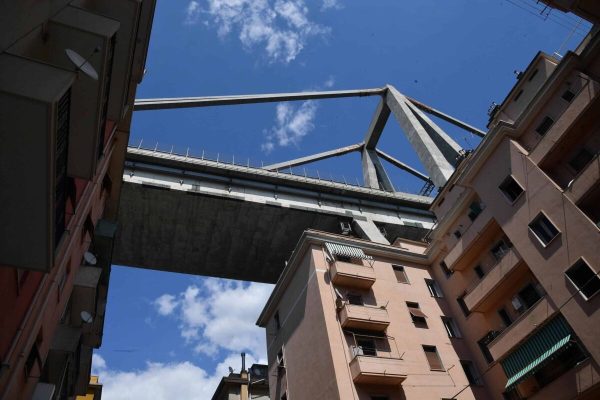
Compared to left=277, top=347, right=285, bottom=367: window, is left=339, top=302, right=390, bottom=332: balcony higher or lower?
lower

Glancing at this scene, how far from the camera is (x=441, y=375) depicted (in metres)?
20.1

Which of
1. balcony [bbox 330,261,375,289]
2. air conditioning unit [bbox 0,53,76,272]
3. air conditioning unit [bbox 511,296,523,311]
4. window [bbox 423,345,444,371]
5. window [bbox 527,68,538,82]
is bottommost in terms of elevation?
air conditioning unit [bbox 0,53,76,272]

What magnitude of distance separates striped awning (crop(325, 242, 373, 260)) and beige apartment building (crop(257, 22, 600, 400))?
8 centimetres

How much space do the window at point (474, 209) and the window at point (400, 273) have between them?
5.27m

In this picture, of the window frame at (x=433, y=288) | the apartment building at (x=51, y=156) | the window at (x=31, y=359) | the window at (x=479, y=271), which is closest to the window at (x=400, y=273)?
the window frame at (x=433, y=288)

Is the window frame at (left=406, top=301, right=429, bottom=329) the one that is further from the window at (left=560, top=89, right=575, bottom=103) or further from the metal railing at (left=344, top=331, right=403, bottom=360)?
the window at (left=560, top=89, right=575, bottom=103)

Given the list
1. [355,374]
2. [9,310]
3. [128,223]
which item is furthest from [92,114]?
[128,223]

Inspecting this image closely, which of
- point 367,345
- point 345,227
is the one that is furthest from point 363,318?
point 345,227

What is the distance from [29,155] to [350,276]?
18.7m

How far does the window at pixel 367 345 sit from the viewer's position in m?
19.9

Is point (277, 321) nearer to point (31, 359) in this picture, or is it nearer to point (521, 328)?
point (521, 328)

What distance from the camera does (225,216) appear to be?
93.2 ft

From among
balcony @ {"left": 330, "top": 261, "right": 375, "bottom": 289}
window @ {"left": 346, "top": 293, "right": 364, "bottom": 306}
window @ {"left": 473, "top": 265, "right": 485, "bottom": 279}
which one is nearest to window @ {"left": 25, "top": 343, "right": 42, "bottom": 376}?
balcony @ {"left": 330, "top": 261, "right": 375, "bottom": 289}

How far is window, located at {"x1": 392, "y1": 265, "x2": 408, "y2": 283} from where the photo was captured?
2516 centimetres
